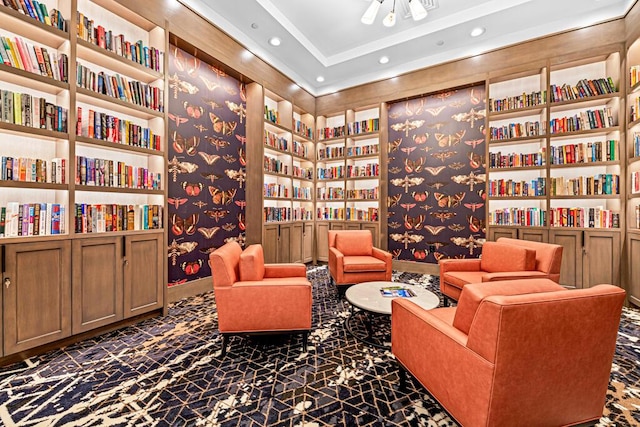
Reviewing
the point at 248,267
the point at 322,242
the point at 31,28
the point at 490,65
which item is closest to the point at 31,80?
the point at 31,28

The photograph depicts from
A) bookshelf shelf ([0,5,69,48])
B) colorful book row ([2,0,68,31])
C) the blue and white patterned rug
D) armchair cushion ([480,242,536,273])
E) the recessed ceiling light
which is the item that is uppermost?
the recessed ceiling light

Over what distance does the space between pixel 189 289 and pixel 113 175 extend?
1.86 m

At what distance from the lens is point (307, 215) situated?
6.40m

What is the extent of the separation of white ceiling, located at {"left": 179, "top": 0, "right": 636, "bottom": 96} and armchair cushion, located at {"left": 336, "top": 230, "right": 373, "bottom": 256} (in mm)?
3372

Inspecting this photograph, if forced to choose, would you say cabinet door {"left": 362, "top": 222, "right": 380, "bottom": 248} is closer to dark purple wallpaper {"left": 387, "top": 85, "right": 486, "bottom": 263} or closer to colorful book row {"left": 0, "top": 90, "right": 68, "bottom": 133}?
dark purple wallpaper {"left": 387, "top": 85, "right": 486, "bottom": 263}

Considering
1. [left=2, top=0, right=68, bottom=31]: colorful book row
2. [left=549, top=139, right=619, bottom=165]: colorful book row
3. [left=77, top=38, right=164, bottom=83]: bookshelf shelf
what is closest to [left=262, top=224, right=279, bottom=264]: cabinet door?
[left=77, top=38, right=164, bottom=83]: bookshelf shelf

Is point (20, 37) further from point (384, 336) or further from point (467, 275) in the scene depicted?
point (467, 275)

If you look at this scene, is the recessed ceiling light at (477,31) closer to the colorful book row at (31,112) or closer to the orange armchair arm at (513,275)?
the orange armchair arm at (513,275)

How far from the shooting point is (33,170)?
242 centimetres

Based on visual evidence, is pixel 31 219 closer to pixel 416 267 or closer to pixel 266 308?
pixel 266 308

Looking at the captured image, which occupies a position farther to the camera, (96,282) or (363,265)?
(363,265)

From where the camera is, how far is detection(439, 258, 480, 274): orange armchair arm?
11.9ft

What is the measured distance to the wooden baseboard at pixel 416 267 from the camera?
5.39m

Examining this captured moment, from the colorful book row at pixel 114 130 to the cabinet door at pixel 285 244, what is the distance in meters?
2.78
